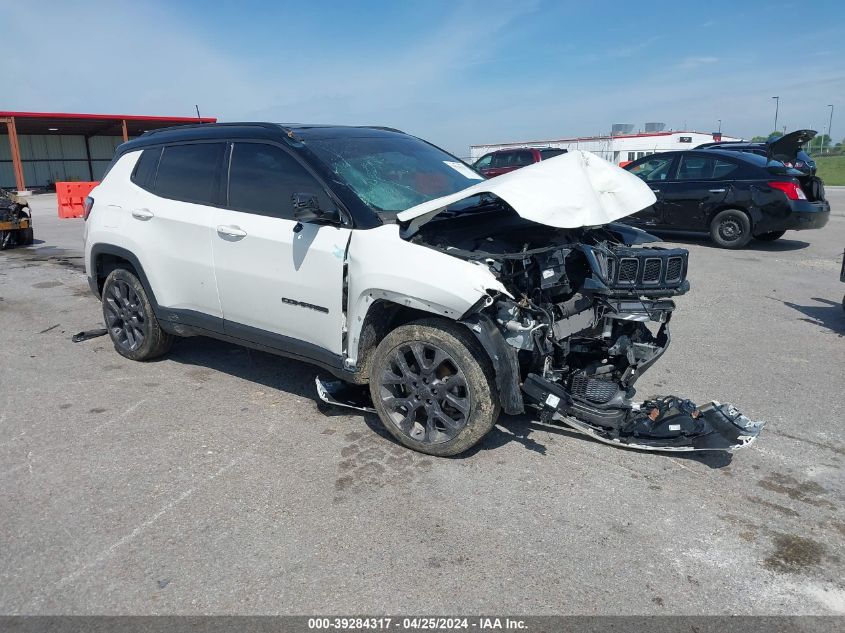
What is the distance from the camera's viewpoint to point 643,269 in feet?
12.0

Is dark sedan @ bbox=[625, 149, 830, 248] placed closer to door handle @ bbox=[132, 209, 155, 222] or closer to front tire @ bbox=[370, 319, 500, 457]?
front tire @ bbox=[370, 319, 500, 457]

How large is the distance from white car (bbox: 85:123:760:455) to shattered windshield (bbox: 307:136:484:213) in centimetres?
A: 2

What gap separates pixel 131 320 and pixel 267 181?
209 centimetres

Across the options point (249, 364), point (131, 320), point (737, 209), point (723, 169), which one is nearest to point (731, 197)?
point (737, 209)

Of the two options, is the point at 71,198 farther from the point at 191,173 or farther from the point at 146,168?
the point at 191,173

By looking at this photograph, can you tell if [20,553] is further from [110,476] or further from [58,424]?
[58,424]

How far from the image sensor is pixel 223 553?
3.00 metres

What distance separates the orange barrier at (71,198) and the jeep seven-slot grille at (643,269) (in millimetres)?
19852

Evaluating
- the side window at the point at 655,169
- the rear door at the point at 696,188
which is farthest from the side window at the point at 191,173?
the rear door at the point at 696,188

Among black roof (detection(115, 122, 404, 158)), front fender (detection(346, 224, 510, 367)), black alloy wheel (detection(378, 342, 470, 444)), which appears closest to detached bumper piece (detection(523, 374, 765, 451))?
black alloy wheel (detection(378, 342, 470, 444))

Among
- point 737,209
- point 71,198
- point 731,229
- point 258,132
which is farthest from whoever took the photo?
point 71,198

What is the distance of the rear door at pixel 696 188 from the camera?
11.1 metres

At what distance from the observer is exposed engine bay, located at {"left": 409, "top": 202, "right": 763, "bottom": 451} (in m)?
3.62

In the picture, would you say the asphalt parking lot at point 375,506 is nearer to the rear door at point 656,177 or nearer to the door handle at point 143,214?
the door handle at point 143,214
